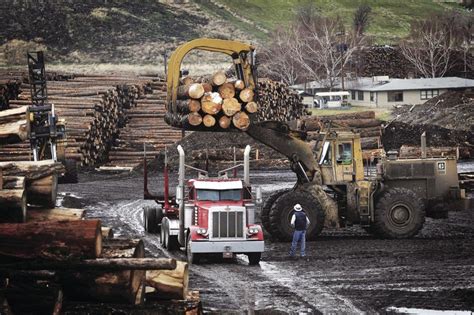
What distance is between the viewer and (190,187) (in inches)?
1006

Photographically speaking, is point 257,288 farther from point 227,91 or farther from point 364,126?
point 364,126

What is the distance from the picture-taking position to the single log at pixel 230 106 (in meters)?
29.4

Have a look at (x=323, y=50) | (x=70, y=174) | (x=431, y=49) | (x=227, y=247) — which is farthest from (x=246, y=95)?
(x=431, y=49)

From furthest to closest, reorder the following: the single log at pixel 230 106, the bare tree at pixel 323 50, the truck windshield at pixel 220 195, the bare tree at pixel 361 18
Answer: the bare tree at pixel 361 18 → the bare tree at pixel 323 50 → the single log at pixel 230 106 → the truck windshield at pixel 220 195

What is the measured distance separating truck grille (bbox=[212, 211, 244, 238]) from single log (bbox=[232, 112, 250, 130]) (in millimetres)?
5238

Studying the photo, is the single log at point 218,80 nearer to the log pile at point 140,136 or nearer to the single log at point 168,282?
the single log at point 168,282

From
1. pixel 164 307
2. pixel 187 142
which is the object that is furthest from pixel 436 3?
pixel 164 307

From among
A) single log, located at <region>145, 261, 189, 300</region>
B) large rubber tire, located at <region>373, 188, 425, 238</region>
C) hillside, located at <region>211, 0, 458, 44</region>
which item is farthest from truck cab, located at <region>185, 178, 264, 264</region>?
hillside, located at <region>211, 0, 458, 44</region>

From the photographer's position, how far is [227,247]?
79.4ft

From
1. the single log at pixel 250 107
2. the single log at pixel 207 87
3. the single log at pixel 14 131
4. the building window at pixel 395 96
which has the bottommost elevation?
the single log at pixel 14 131

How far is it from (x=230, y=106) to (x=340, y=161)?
10.8ft

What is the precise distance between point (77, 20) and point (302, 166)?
195 feet

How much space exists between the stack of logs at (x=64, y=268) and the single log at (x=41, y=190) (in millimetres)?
1108

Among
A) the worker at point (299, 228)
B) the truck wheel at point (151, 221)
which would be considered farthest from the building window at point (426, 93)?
the worker at point (299, 228)
